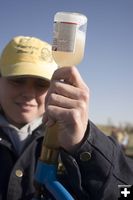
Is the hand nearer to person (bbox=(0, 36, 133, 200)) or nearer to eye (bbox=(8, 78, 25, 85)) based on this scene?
person (bbox=(0, 36, 133, 200))

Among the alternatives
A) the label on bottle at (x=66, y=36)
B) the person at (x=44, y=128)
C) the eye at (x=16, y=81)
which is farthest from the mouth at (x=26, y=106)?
the label on bottle at (x=66, y=36)

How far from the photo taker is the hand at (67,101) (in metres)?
1.74

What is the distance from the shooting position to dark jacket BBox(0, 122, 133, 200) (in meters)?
1.98

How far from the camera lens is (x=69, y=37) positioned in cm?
174

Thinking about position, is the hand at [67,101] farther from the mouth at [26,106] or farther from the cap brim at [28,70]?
the cap brim at [28,70]

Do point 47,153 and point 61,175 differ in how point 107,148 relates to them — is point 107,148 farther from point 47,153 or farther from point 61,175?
point 47,153

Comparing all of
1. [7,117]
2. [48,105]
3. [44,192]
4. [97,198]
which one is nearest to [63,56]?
[48,105]

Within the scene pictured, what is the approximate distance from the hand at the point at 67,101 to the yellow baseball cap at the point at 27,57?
30.1 inches

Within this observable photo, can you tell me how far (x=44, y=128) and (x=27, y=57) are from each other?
60cm

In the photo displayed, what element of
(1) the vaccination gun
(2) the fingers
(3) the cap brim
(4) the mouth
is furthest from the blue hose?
(3) the cap brim

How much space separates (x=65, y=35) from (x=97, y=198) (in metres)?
0.79

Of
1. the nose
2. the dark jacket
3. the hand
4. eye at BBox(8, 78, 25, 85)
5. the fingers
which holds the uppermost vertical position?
the fingers

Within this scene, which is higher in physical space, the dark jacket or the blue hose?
the blue hose

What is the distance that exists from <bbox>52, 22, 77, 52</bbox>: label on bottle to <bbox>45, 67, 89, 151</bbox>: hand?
89 mm
